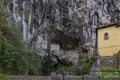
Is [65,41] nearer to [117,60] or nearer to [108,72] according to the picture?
[117,60]

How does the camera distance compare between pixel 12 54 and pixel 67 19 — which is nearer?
pixel 12 54

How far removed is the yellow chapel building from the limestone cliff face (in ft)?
16.2

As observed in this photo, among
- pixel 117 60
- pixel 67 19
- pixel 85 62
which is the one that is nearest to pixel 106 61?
pixel 117 60

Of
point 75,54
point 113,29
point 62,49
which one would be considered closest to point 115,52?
point 113,29

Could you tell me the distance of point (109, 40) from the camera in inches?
1110

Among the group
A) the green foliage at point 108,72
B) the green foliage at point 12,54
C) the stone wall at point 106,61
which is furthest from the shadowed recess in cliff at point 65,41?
the green foliage at point 12,54

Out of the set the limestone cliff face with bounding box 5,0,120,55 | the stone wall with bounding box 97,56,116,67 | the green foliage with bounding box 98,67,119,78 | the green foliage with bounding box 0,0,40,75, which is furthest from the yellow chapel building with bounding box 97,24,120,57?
the green foliage with bounding box 0,0,40,75

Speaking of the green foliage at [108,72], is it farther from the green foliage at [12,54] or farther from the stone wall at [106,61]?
the green foliage at [12,54]

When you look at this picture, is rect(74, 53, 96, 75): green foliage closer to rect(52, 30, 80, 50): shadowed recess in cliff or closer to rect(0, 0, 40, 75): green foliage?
rect(52, 30, 80, 50): shadowed recess in cliff

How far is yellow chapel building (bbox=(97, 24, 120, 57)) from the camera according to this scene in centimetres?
2759

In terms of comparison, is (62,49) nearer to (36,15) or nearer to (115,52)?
(36,15)

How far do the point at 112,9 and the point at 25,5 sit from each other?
1098cm

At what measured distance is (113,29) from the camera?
28.1m

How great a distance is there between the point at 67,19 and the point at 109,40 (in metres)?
8.59
